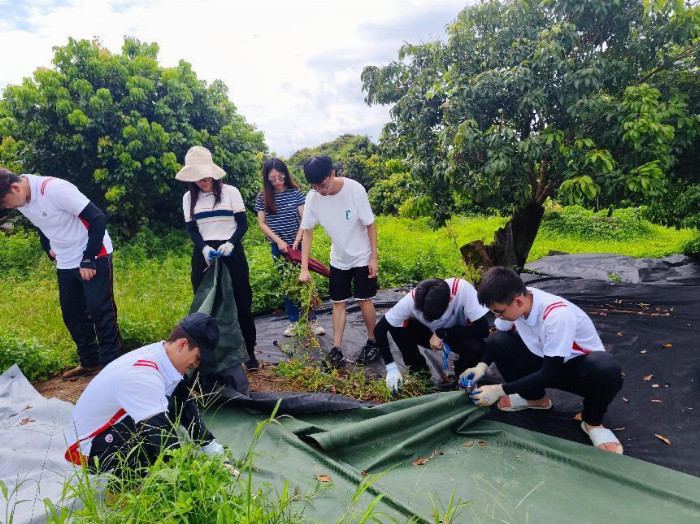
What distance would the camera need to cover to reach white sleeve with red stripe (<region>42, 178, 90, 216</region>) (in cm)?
313

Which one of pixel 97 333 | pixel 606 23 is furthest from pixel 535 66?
pixel 97 333

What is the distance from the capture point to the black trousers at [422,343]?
306 cm

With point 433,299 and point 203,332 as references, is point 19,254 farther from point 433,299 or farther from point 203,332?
point 433,299

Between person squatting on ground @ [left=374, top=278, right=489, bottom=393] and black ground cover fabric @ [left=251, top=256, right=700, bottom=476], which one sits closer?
black ground cover fabric @ [left=251, top=256, right=700, bottom=476]

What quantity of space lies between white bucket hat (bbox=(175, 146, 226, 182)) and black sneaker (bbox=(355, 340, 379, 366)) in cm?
166

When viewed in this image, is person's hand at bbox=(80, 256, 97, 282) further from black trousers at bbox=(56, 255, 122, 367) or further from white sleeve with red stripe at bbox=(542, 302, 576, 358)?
white sleeve with red stripe at bbox=(542, 302, 576, 358)

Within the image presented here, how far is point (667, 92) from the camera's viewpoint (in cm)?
429

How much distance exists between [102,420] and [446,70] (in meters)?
4.48

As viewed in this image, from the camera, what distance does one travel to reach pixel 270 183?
410 centimetres

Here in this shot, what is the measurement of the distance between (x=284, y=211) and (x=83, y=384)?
207 cm

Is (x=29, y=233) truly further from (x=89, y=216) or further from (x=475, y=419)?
(x=475, y=419)

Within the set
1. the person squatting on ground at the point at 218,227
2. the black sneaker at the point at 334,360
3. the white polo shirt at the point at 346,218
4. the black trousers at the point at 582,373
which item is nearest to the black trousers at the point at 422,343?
the black trousers at the point at 582,373

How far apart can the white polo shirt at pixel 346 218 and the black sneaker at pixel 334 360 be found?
64cm

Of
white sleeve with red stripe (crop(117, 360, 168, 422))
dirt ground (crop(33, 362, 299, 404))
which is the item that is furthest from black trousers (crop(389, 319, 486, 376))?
white sleeve with red stripe (crop(117, 360, 168, 422))
